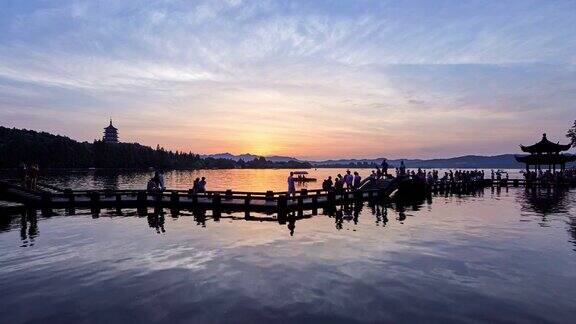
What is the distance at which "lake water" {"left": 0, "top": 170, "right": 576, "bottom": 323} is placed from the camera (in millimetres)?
9320

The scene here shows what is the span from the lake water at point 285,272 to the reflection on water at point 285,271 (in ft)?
0.15

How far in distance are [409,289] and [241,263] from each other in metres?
5.76

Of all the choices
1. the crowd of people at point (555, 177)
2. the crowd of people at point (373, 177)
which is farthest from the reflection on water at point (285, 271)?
the crowd of people at point (555, 177)

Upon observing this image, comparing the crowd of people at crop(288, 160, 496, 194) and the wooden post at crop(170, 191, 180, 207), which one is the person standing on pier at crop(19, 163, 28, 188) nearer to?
the wooden post at crop(170, 191, 180, 207)

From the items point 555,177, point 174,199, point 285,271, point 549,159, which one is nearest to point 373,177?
point 174,199

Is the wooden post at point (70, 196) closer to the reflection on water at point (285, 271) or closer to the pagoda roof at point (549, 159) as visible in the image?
the reflection on water at point (285, 271)

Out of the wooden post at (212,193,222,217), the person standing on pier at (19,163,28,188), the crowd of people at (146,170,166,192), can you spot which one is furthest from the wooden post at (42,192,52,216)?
the wooden post at (212,193,222,217)

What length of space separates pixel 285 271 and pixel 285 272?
0.38 ft

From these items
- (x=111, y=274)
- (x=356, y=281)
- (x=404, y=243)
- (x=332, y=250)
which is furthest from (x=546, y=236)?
(x=111, y=274)

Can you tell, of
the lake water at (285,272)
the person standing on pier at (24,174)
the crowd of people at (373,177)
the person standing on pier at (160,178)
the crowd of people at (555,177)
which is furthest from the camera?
the crowd of people at (555,177)

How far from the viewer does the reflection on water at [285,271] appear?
9.35m

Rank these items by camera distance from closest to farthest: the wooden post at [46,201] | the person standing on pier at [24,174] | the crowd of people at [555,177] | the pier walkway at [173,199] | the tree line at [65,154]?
the pier walkway at [173,199] → the wooden post at [46,201] → the person standing on pier at [24,174] → the crowd of people at [555,177] → the tree line at [65,154]

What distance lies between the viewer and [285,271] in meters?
12.8

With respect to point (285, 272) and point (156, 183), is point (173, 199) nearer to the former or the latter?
point (156, 183)
